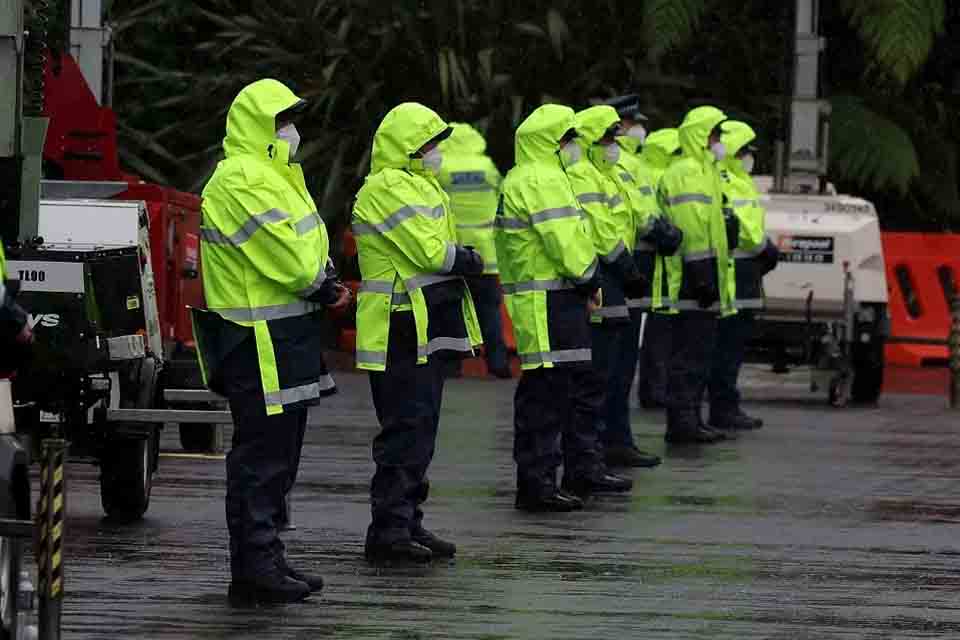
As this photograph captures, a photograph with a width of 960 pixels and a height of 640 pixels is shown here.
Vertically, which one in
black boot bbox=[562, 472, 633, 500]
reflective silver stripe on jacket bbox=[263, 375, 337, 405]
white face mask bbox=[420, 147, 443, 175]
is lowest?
black boot bbox=[562, 472, 633, 500]

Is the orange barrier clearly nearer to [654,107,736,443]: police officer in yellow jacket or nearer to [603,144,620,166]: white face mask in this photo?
[654,107,736,443]: police officer in yellow jacket

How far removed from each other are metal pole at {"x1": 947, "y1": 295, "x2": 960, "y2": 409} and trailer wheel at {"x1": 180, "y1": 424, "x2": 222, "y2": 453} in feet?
24.4

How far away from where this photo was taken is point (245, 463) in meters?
10.5

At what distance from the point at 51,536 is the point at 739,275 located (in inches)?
462

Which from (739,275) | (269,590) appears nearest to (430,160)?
(269,590)

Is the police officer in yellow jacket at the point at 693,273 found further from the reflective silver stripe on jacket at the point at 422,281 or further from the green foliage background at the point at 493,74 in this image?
the green foliage background at the point at 493,74

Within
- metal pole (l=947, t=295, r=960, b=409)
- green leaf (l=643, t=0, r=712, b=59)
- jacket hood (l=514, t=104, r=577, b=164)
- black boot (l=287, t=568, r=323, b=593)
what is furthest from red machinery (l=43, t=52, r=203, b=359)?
green leaf (l=643, t=0, r=712, b=59)

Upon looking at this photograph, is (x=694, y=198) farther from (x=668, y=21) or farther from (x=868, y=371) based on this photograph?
(x=668, y=21)

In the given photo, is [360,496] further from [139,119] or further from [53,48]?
[139,119]

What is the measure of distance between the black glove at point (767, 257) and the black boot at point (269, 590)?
9.58 m

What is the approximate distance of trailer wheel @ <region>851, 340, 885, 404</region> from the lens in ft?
72.7

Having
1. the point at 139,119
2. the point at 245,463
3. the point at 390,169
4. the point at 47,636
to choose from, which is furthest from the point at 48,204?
the point at 139,119

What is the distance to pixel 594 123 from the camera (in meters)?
15.1

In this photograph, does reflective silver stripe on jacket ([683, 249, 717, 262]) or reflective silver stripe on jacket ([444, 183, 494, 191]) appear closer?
reflective silver stripe on jacket ([683, 249, 717, 262])
